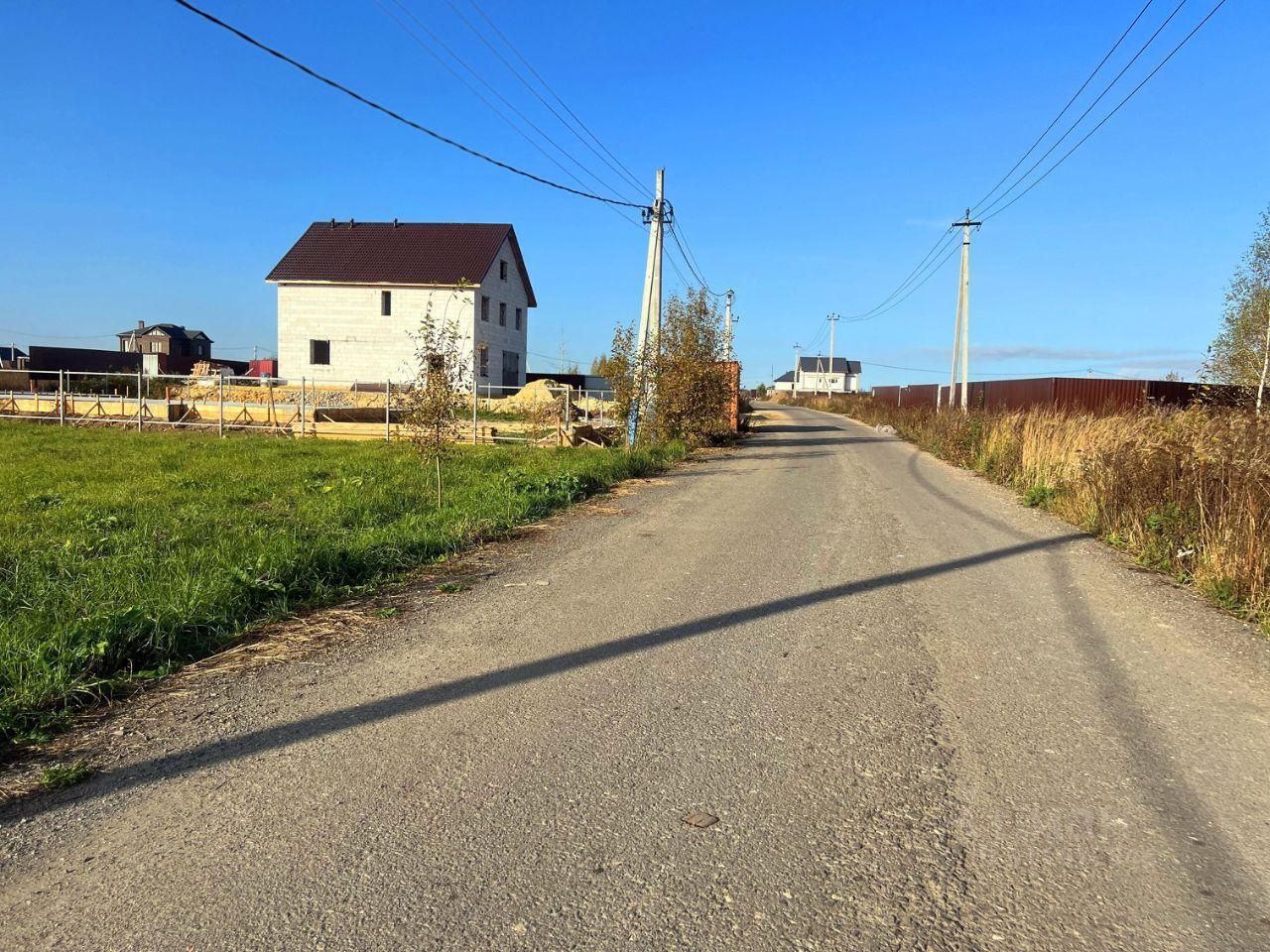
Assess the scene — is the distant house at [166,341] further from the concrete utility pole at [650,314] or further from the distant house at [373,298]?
the concrete utility pole at [650,314]

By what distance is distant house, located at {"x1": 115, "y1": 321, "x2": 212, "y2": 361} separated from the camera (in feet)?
269

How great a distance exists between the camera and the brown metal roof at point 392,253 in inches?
1564

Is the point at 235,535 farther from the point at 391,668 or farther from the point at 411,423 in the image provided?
the point at 391,668

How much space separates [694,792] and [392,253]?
41676 mm

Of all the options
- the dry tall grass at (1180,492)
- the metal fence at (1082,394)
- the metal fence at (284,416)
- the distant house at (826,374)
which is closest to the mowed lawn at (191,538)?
the metal fence at (284,416)

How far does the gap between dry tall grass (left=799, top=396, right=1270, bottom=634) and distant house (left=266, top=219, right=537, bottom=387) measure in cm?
3000

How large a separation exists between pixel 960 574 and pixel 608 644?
3927 millimetres

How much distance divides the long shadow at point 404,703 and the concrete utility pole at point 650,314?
50.0 feet

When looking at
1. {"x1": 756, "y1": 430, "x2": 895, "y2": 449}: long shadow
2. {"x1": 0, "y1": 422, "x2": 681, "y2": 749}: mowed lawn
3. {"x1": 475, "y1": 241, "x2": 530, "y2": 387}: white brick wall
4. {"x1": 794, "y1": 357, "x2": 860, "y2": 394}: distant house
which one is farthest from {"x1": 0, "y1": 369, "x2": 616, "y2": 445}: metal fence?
{"x1": 794, "y1": 357, "x2": 860, "y2": 394}: distant house

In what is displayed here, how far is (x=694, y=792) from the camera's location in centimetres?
338

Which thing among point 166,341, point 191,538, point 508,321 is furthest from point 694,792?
point 166,341

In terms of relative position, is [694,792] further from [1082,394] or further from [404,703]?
[1082,394]

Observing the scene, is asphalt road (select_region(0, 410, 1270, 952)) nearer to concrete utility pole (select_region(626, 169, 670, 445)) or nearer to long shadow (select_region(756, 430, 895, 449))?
concrete utility pole (select_region(626, 169, 670, 445))

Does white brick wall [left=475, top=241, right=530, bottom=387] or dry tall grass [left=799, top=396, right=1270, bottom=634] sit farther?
white brick wall [left=475, top=241, right=530, bottom=387]
